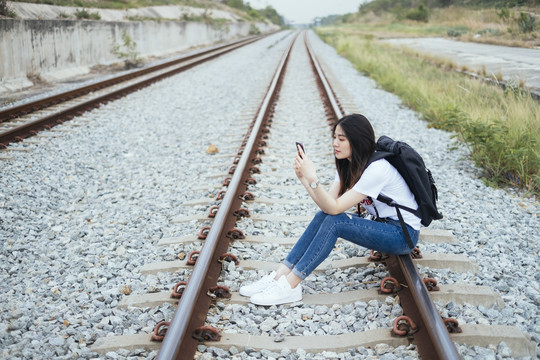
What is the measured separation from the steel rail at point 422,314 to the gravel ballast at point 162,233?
3.7 inches

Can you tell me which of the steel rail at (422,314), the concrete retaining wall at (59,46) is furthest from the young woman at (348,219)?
the concrete retaining wall at (59,46)

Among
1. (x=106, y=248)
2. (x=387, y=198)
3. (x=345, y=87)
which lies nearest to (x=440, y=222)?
(x=387, y=198)

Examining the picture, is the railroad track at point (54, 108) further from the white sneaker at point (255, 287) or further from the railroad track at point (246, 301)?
the white sneaker at point (255, 287)

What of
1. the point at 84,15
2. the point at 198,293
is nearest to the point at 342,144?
the point at 198,293

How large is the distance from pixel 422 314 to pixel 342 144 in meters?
1.13

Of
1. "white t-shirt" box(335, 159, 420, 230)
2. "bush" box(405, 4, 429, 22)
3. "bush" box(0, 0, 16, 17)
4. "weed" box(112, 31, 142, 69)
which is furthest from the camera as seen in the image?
"bush" box(405, 4, 429, 22)

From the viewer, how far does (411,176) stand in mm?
2828

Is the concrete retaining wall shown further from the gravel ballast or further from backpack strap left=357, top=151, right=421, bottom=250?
backpack strap left=357, top=151, right=421, bottom=250

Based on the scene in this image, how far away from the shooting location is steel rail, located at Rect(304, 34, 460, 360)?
2.20 meters

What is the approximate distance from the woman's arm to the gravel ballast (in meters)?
0.61

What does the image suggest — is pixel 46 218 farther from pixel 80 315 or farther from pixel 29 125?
pixel 29 125

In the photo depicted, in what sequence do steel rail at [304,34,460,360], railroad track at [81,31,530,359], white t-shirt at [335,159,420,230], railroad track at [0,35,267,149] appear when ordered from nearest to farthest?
steel rail at [304,34,460,360], railroad track at [81,31,530,359], white t-shirt at [335,159,420,230], railroad track at [0,35,267,149]

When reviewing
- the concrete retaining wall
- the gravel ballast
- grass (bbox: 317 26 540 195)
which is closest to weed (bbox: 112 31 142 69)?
the concrete retaining wall

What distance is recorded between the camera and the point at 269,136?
6.75 meters
